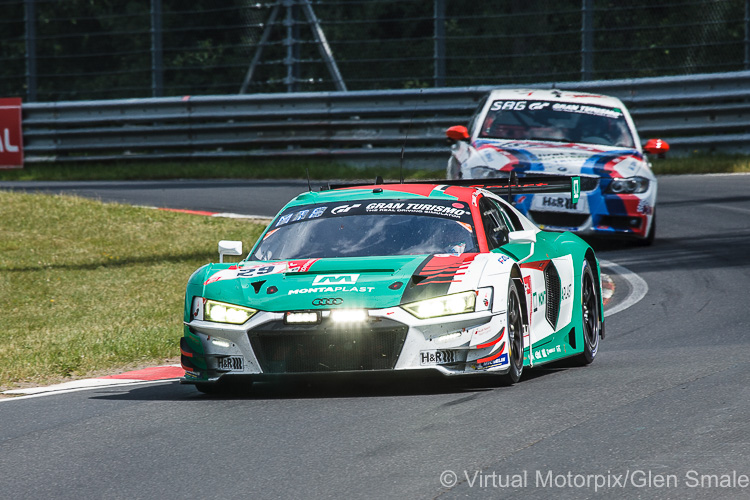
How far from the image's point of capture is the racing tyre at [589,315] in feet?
27.3

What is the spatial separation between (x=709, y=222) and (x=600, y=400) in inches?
378

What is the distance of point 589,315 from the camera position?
8672mm

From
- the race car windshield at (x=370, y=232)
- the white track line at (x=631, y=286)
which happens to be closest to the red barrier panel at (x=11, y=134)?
the white track line at (x=631, y=286)

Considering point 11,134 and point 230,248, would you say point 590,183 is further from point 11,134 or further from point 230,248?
point 11,134

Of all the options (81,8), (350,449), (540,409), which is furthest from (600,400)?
(81,8)

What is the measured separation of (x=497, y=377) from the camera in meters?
6.96

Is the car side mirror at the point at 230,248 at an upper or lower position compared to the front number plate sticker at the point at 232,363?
upper

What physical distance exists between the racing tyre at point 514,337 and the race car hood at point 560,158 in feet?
20.0

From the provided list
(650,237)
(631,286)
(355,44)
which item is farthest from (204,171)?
(631,286)

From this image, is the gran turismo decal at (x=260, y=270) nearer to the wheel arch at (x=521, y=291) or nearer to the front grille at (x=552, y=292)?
the wheel arch at (x=521, y=291)

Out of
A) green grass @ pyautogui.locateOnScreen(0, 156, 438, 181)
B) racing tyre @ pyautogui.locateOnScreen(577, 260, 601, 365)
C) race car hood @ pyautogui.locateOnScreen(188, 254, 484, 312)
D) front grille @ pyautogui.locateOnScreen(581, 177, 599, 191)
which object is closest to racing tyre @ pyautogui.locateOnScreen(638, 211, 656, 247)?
front grille @ pyautogui.locateOnScreen(581, 177, 599, 191)

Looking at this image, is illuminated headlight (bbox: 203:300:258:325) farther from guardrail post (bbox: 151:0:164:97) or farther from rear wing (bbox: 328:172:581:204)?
guardrail post (bbox: 151:0:164:97)

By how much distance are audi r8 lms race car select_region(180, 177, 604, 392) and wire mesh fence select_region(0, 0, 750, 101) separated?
486 inches

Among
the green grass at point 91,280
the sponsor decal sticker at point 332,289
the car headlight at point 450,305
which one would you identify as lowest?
the green grass at point 91,280
